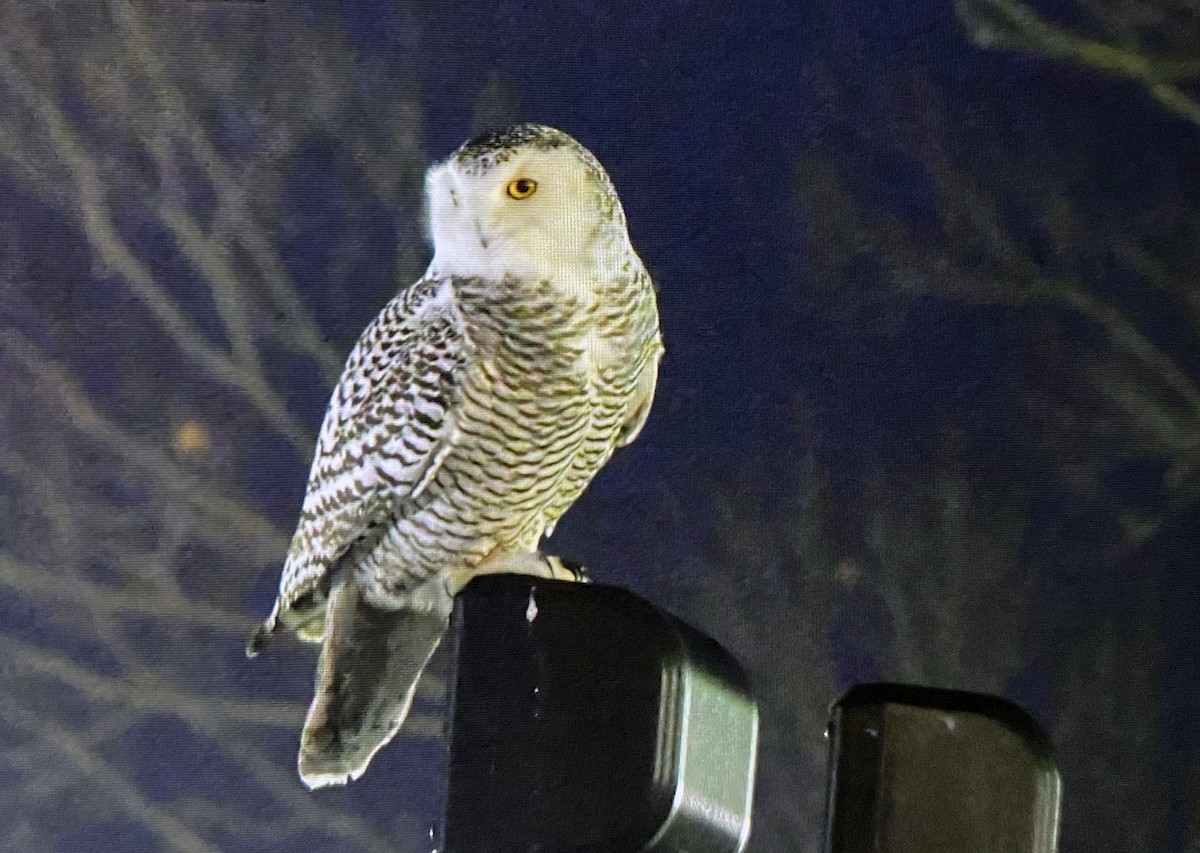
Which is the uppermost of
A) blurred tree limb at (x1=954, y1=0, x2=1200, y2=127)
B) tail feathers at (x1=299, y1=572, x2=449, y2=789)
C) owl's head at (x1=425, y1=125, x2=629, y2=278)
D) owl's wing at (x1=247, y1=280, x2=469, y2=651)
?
blurred tree limb at (x1=954, y1=0, x2=1200, y2=127)

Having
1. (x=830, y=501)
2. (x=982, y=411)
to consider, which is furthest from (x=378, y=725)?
(x=982, y=411)

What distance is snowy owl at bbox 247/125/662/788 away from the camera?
0.85m

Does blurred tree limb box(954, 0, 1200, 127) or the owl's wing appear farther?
blurred tree limb box(954, 0, 1200, 127)

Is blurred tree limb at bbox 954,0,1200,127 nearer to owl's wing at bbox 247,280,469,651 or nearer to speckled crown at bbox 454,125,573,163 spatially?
speckled crown at bbox 454,125,573,163

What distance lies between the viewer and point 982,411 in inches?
48.9

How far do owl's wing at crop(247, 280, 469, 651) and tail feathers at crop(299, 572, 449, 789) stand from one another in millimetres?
50

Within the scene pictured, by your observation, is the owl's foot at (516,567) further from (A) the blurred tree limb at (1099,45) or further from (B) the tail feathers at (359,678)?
(A) the blurred tree limb at (1099,45)

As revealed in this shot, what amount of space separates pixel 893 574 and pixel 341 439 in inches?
27.8

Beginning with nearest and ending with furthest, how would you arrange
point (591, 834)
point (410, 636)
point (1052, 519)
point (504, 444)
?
point (591, 834) < point (504, 444) < point (410, 636) < point (1052, 519)

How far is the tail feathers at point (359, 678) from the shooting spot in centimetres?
102

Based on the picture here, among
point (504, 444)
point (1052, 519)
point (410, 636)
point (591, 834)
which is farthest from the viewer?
point (1052, 519)

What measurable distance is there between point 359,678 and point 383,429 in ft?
1.10

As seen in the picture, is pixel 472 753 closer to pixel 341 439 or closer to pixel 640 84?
pixel 341 439

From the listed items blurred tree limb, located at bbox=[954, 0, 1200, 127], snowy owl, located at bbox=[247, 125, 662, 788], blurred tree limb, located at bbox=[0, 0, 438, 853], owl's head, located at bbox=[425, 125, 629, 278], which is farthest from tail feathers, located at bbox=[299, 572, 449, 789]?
blurred tree limb, located at bbox=[954, 0, 1200, 127]
